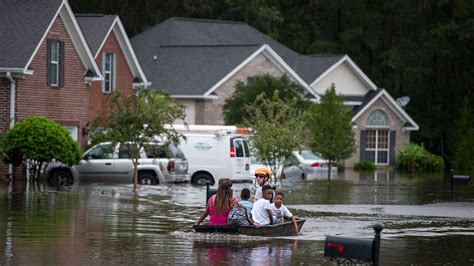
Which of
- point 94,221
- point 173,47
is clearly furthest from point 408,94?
point 94,221

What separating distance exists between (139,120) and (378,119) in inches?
1408

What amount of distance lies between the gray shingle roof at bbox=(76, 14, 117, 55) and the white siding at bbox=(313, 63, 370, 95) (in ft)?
70.3

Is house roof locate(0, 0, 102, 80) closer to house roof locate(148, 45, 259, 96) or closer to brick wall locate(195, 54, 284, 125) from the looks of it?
brick wall locate(195, 54, 284, 125)

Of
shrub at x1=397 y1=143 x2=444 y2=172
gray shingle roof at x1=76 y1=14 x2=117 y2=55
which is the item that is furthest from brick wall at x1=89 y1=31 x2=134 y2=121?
shrub at x1=397 y1=143 x2=444 y2=172

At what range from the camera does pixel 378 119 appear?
71.7 m

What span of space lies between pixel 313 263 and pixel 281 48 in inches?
2148

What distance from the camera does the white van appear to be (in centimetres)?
4266

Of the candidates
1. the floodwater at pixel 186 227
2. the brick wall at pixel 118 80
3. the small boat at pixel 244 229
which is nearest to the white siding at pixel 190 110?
the brick wall at pixel 118 80

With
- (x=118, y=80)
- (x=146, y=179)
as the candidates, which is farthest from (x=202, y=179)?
(x=118, y=80)

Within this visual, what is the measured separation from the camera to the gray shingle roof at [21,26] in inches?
1655

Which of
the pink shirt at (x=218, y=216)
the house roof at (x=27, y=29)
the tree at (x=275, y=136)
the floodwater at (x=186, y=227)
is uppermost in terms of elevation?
the house roof at (x=27, y=29)

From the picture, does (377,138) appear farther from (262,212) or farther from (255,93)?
(262,212)

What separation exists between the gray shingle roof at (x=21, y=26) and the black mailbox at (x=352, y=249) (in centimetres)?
2844

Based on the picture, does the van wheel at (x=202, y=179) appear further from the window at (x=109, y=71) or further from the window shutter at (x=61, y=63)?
the window at (x=109, y=71)
